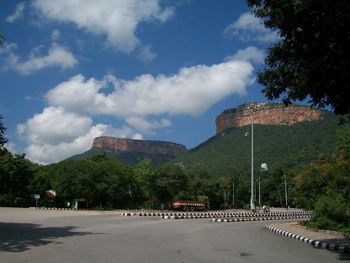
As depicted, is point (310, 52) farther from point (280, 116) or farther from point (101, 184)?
point (280, 116)

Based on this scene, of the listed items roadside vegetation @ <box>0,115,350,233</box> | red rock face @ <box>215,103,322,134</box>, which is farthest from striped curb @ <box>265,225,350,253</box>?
red rock face @ <box>215,103,322,134</box>

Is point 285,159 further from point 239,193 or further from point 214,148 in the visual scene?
point 214,148

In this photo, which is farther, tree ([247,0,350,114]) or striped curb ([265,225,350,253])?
striped curb ([265,225,350,253])

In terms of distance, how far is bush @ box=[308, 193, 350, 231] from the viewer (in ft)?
78.1

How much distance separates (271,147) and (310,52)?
92.8 m

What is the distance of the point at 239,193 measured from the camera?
315 feet

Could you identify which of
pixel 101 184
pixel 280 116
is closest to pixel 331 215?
pixel 101 184

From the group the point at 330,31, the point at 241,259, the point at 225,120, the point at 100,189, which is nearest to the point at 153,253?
the point at 241,259

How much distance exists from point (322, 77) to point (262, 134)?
103 metres

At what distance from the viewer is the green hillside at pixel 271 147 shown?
8962cm

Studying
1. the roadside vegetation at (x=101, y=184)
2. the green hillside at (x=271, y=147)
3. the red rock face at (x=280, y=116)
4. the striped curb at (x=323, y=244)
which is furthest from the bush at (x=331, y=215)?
the red rock face at (x=280, y=116)

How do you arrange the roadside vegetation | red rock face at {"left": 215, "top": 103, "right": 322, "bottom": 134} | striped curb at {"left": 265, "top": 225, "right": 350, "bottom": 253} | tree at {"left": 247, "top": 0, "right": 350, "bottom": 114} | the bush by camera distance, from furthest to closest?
red rock face at {"left": 215, "top": 103, "right": 322, "bottom": 134}
the roadside vegetation
the bush
striped curb at {"left": 265, "top": 225, "right": 350, "bottom": 253}
tree at {"left": 247, "top": 0, "right": 350, "bottom": 114}

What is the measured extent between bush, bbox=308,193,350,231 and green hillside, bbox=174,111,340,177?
56414 millimetres

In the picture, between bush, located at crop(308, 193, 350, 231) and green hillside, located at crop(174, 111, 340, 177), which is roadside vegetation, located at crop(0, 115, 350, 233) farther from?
bush, located at crop(308, 193, 350, 231)
